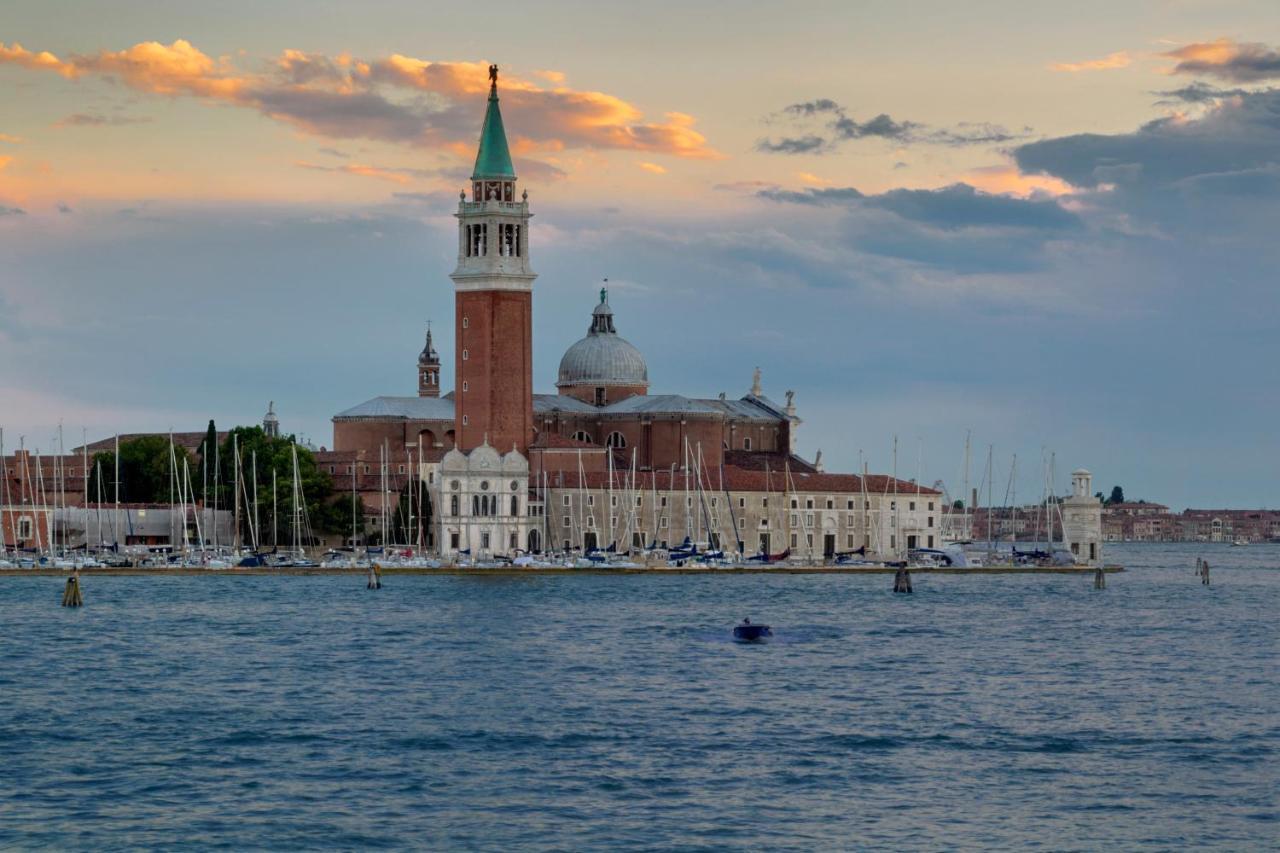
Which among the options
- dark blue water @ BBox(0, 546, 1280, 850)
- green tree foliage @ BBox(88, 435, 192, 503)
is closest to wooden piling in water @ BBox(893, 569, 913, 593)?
dark blue water @ BBox(0, 546, 1280, 850)

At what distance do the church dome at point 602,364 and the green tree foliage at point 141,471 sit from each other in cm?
2058

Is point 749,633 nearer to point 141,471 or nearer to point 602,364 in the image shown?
point 141,471

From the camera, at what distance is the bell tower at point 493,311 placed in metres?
89.0

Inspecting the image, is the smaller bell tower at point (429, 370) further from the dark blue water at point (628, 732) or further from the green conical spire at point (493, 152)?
the dark blue water at point (628, 732)

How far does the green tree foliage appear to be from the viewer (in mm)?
91688

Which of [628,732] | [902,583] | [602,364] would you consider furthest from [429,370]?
[628,732]

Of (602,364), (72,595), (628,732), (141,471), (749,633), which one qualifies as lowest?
(628,732)

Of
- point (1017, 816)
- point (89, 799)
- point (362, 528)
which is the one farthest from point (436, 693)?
point (362, 528)

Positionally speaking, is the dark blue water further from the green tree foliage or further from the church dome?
the church dome

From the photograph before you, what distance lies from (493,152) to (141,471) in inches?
840

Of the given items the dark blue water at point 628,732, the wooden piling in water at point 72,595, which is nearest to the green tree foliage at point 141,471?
the wooden piling in water at point 72,595

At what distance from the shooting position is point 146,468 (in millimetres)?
94125

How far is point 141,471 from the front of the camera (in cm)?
9431

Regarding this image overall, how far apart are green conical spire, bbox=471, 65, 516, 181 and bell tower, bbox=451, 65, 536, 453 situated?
4cm
